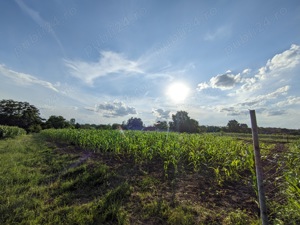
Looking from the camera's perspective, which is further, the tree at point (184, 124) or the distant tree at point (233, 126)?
the distant tree at point (233, 126)

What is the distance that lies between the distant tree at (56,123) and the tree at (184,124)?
38.7 m

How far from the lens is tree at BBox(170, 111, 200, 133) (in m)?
49.8

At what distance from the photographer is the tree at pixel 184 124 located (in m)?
49.8

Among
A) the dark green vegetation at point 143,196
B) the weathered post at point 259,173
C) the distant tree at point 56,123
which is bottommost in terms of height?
the dark green vegetation at point 143,196

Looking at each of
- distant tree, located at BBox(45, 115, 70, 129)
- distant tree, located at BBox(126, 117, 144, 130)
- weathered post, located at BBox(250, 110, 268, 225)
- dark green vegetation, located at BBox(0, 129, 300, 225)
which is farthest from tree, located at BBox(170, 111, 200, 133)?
weathered post, located at BBox(250, 110, 268, 225)

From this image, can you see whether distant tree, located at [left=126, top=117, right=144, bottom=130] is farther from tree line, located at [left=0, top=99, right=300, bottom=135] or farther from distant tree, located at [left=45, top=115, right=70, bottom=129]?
distant tree, located at [left=45, top=115, right=70, bottom=129]

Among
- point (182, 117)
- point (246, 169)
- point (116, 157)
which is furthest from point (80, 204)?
point (182, 117)

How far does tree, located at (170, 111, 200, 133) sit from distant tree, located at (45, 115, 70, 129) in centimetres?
3867

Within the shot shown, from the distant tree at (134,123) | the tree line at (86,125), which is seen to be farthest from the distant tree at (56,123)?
the distant tree at (134,123)

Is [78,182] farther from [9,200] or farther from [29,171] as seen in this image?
[29,171]

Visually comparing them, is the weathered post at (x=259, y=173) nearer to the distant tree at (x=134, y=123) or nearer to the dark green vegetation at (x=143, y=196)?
the dark green vegetation at (x=143, y=196)

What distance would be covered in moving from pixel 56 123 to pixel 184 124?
47089 millimetres

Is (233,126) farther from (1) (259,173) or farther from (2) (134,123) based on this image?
(1) (259,173)

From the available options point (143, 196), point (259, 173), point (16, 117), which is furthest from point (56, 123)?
point (259, 173)
